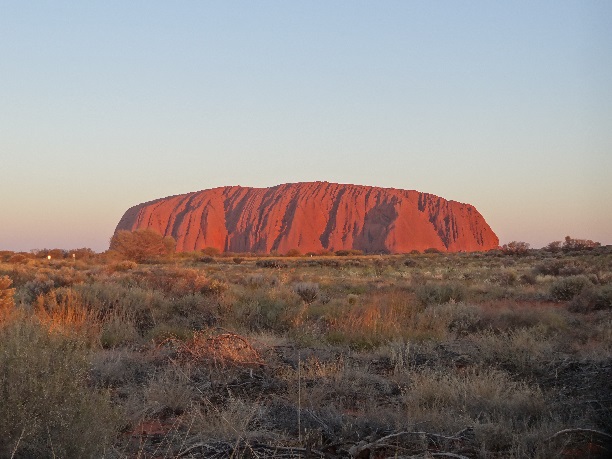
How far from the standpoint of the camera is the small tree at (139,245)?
5397 cm

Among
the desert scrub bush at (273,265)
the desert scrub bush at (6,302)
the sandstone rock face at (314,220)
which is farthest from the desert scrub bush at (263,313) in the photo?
the sandstone rock face at (314,220)

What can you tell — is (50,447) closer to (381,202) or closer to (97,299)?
(97,299)

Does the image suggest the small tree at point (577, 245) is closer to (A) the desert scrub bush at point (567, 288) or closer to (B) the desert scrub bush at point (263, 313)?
(A) the desert scrub bush at point (567, 288)

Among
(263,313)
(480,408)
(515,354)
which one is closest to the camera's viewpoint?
(480,408)

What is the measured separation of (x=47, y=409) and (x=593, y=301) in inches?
Result: 562

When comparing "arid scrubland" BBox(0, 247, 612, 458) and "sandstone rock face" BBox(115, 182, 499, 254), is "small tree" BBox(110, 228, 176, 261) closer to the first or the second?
"arid scrubland" BBox(0, 247, 612, 458)

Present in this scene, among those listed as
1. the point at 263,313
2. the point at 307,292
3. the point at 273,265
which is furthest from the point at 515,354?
the point at 273,265

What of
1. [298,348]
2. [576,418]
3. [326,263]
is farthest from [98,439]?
[326,263]

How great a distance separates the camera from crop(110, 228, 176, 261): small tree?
53969 millimetres

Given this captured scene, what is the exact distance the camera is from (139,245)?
183 feet

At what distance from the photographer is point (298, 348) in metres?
8.91

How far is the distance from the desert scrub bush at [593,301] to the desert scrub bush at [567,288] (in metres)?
1.81

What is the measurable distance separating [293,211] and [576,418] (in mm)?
114017

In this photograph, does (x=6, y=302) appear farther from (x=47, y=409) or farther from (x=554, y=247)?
(x=554, y=247)
